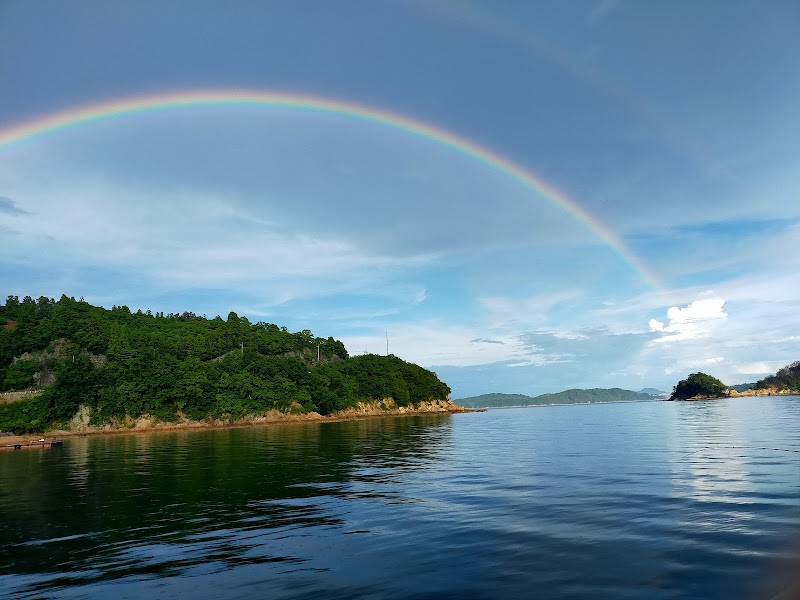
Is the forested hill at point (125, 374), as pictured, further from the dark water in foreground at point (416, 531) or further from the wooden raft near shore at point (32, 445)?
the dark water in foreground at point (416, 531)

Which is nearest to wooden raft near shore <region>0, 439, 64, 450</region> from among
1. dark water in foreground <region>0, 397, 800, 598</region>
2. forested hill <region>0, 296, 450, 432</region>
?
forested hill <region>0, 296, 450, 432</region>

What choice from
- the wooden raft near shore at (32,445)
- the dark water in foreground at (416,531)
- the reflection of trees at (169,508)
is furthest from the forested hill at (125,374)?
the dark water in foreground at (416,531)

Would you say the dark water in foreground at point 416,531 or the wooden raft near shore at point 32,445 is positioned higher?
the dark water in foreground at point 416,531

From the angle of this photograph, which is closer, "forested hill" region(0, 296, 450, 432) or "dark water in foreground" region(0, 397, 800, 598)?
"dark water in foreground" region(0, 397, 800, 598)

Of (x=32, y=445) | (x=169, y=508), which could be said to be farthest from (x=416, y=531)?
(x=32, y=445)

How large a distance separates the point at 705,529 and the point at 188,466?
4193cm

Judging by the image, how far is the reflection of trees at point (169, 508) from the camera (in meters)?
17.6

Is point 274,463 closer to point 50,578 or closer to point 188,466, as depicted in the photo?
point 188,466

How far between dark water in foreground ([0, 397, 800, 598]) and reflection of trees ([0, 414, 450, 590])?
13 cm

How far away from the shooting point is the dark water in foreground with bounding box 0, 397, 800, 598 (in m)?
14.2

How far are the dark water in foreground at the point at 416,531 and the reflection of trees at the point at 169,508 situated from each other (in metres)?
0.13

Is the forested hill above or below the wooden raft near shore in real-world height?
above

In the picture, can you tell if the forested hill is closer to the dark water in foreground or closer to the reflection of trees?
the reflection of trees

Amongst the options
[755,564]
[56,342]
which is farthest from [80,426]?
[755,564]
